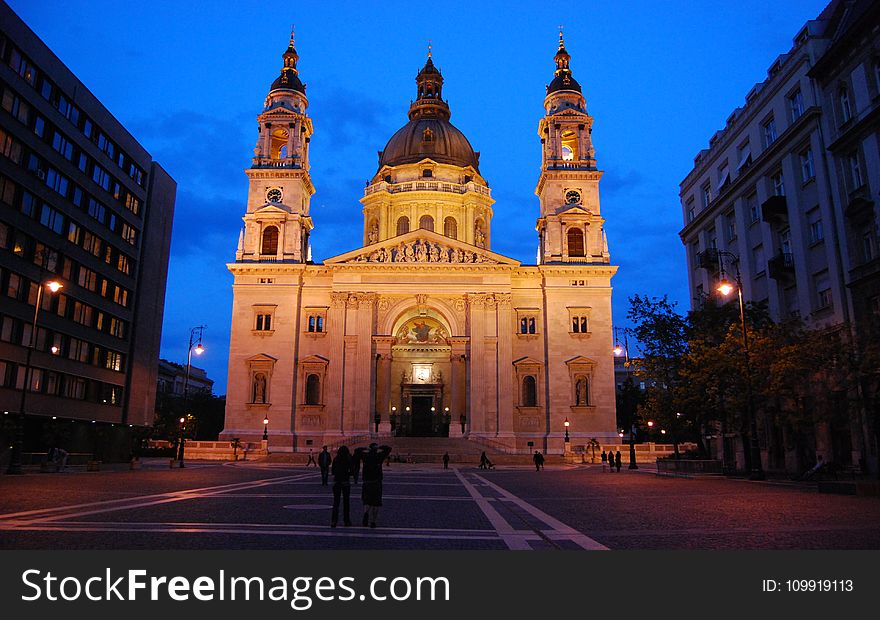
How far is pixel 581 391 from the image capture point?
61031mm

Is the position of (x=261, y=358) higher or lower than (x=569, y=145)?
lower

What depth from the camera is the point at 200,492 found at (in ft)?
66.4

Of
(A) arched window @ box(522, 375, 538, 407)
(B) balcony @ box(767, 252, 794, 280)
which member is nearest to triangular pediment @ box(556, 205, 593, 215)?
(A) arched window @ box(522, 375, 538, 407)

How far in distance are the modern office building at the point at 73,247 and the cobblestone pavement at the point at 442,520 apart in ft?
70.3

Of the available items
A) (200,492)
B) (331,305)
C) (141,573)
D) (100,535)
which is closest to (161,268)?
(331,305)

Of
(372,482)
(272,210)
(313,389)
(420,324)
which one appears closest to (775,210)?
(372,482)

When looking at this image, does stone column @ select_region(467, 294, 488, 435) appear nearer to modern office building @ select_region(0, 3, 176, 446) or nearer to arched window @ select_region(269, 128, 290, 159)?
arched window @ select_region(269, 128, 290, 159)

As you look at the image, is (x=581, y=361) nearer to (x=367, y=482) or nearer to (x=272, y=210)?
(x=272, y=210)

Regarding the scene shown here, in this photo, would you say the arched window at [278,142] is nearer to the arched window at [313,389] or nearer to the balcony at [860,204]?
the arched window at [313,389]

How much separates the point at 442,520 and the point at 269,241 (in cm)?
5421

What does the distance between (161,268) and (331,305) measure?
15945mm

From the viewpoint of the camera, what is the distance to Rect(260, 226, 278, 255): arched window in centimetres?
6397

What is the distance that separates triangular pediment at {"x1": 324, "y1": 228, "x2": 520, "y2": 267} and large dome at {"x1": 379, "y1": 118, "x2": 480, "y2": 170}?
17581 millimetres

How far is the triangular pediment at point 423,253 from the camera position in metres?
61.8
